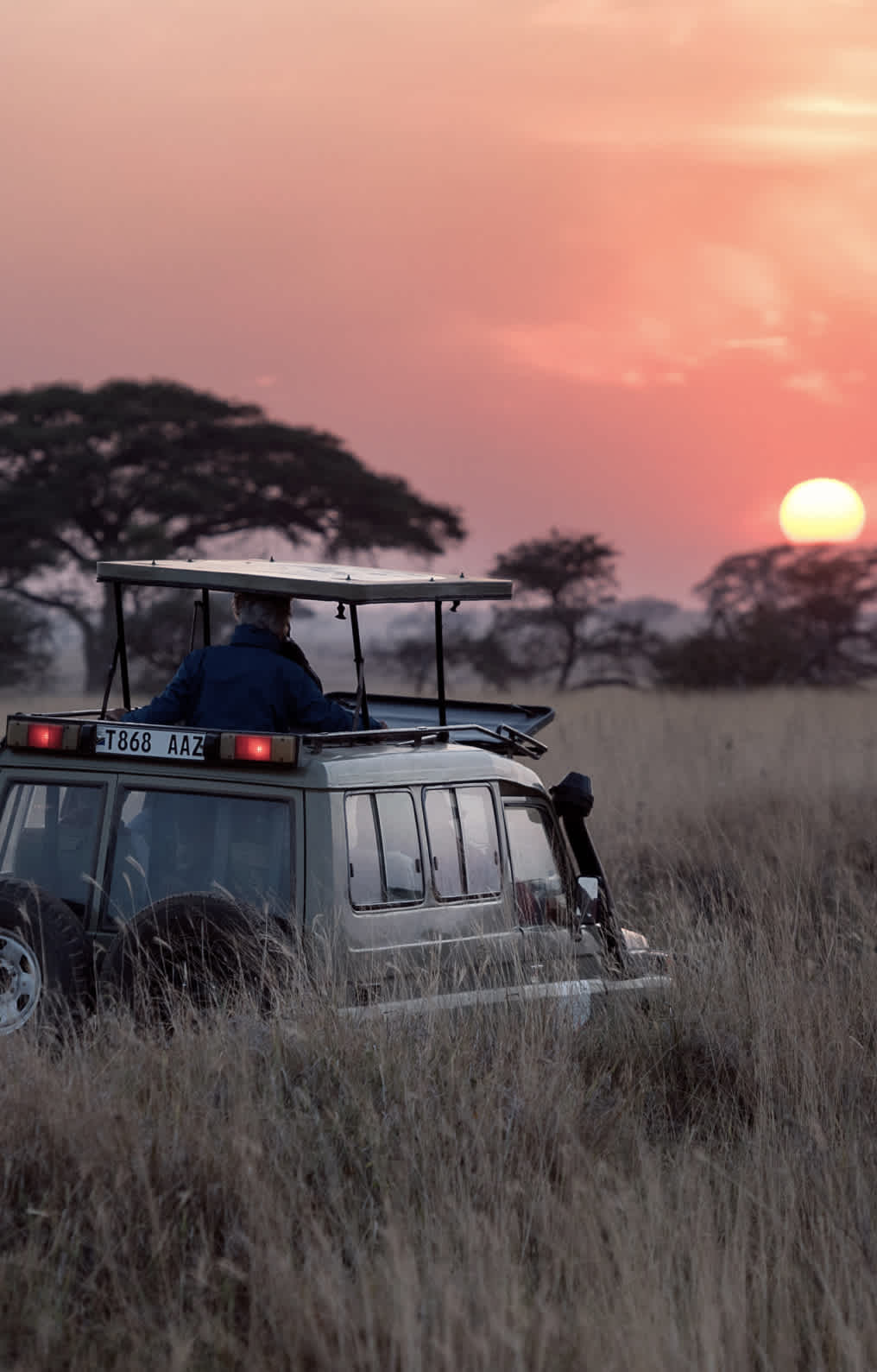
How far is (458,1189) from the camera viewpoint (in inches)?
164

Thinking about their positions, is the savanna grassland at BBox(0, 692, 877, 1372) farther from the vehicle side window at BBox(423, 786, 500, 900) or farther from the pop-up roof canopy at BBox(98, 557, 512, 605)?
the pop-up roof canopy at BBox(98, 557, 512, 605)

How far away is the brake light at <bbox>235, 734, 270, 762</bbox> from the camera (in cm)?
514

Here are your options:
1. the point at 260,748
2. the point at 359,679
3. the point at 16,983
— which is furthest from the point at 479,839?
the point at 16,983

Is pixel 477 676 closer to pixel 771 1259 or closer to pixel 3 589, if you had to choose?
pixel 3 589

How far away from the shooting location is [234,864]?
524 cm

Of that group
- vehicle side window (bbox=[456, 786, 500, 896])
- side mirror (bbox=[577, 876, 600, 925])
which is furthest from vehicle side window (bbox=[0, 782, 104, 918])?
side mirror (bbox=[577, 876, 600, 925])

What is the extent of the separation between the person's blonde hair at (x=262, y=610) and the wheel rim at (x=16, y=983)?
144cm

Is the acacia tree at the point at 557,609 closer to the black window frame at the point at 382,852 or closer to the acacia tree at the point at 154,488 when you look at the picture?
the acacia tree at the point at 154,488

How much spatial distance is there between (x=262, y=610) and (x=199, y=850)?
1086 millimetres

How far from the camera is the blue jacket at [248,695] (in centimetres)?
589

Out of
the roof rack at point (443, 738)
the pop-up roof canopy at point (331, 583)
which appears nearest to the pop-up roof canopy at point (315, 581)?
the pop-up roof canopy at point (331, 583)

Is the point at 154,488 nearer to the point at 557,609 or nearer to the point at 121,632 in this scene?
the point at 557,609

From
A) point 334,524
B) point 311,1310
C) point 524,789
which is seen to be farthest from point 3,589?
point 311,1310

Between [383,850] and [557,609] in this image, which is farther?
[557,609]
